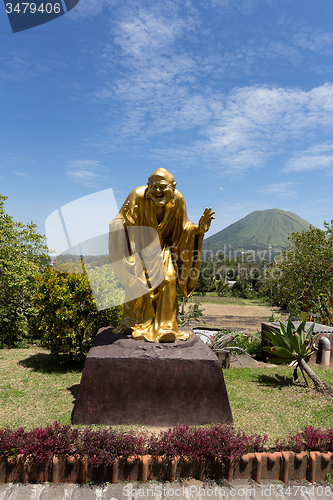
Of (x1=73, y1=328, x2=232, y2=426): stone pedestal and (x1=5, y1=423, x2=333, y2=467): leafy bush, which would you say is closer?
(x1=5, y1=423, x2=333, y2=467): leafy bush

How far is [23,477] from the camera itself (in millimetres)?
3215

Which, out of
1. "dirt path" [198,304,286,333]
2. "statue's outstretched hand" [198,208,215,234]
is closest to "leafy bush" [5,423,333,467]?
"statue's outstretched hand" [198,208,215,234]

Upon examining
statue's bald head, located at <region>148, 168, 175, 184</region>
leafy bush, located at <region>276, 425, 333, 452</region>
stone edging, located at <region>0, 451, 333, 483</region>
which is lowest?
stone edging, located at <region>0, 451, 333, 483</region>

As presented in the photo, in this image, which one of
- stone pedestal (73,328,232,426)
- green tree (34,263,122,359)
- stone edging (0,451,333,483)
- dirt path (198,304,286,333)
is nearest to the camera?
stone edging (0,451,333,483)

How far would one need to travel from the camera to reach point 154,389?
14.0 ft

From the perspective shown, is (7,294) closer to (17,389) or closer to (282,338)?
(17,389)

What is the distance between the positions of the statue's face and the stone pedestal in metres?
2.20

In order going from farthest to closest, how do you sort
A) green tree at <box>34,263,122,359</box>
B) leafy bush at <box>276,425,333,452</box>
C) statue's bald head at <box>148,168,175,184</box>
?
green tree at <box>34,263,122,359</box> → statue's bald head at <box>148,168,175,184</box> → leafy bush at <box>276,425,333,452</box>

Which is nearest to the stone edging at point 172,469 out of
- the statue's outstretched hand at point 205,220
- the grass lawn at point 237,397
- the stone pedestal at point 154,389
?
the grass lawn at point 237,397

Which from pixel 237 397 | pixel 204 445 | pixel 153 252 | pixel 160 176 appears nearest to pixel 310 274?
pixel 237 397

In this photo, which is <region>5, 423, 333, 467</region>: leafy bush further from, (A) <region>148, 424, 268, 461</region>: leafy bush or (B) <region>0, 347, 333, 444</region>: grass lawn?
(B) <region>0, 347, 333, 444</region>: grass lawn

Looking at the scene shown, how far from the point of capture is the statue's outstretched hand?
5203mm

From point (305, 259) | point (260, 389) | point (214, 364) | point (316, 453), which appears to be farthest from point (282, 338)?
point (305, 259)

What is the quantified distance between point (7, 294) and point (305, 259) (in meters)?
10.1
